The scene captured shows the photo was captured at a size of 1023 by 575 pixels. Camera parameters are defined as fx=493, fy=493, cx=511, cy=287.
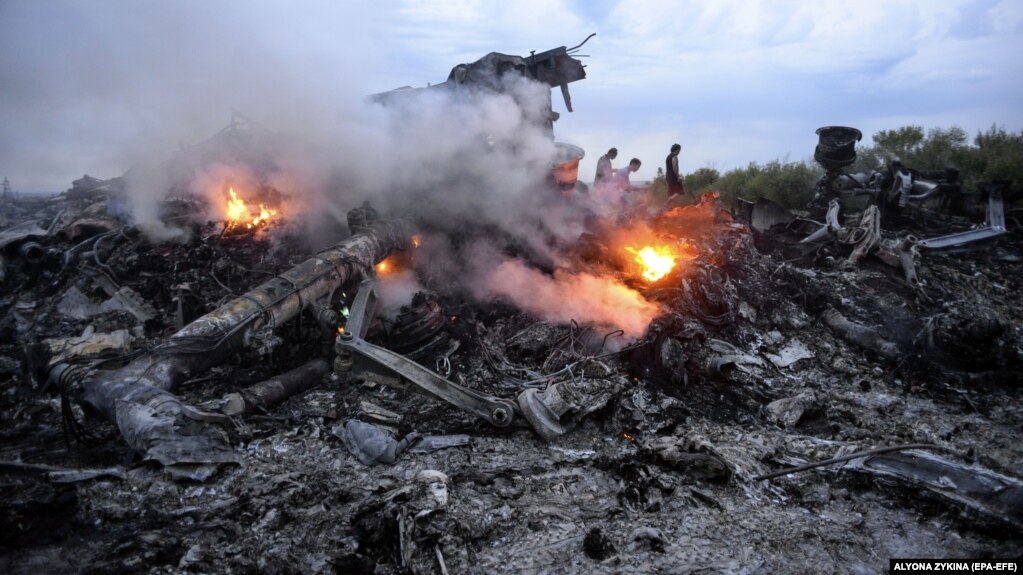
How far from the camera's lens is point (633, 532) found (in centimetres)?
355

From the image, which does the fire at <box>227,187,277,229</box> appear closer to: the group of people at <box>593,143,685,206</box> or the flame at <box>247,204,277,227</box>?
the flame at <box>247,204,277,227</box>

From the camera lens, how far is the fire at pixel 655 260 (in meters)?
7.73

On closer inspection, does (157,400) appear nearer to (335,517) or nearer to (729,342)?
(335,517)

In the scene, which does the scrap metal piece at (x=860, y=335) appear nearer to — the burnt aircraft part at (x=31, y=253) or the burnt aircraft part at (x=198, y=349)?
the burnt aircraft part at (x=198, y=349)

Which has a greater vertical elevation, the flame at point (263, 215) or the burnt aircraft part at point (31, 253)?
the flame at point (263, 215)

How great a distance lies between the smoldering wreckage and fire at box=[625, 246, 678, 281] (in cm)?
6

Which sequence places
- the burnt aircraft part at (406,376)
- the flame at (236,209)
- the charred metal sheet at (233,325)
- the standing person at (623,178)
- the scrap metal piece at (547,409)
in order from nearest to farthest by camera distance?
the charred metal sheet at (233,325) < the scrap metal piece at (547,409) < the burnt aircraft part at (406,376) < the flame at (236,209) < the standing person at (623,178)

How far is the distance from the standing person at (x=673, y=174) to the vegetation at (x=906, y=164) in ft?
16.9

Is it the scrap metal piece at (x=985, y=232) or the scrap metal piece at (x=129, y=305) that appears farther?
the scrap metal piece at (x=985, y=232)

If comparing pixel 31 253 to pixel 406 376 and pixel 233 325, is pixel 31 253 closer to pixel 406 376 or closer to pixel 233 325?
pixel 233 325

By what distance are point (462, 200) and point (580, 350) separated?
14.4ft

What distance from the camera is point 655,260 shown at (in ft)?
26.2

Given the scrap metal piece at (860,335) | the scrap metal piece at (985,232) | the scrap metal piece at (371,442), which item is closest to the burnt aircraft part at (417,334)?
the scrap metal piece at (371,442)

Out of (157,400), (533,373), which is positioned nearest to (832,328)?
(533,373)
